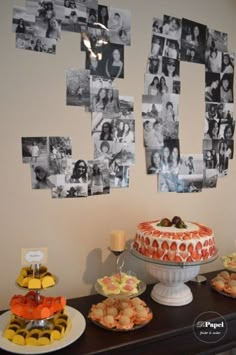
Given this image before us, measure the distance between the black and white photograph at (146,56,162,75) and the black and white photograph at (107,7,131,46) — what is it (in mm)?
137

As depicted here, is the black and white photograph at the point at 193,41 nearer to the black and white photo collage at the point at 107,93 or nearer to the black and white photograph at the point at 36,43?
the black and white photo collage at the point at 107,93

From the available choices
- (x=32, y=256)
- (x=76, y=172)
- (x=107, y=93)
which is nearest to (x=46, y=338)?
(x=32, y=256)

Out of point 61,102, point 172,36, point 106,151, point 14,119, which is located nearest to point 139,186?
point 106,151

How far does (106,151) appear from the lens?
4.60 feet

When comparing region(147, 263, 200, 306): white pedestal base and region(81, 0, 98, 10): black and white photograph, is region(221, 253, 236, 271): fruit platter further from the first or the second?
region(81, 0, 98, 10): black and white photograph

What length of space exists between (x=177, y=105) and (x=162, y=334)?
106cm

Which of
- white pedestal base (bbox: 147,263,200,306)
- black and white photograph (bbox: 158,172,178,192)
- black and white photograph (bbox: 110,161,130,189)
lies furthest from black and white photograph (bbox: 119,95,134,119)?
white pedestal base (bbox: 147,263,200,306)

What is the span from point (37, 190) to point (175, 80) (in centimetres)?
88

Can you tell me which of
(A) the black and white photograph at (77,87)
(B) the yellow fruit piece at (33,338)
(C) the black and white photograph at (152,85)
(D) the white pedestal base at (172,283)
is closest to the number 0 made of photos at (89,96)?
(A) the black and white photograph at (77,87)

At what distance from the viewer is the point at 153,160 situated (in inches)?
59.5

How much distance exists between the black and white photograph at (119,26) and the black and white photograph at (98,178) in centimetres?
57

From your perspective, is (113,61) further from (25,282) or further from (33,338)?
(33,338)

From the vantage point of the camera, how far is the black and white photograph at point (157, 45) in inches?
58.2

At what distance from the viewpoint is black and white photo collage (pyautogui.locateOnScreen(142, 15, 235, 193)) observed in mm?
1491
